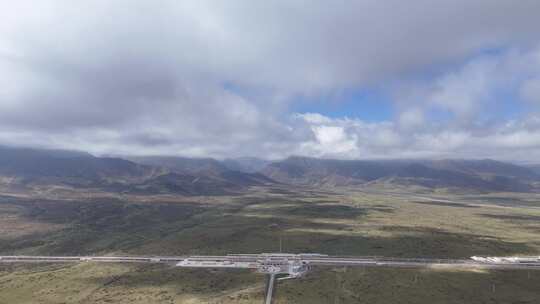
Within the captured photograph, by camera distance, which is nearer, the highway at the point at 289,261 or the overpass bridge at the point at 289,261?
the overpass bridge at the point at 289,261

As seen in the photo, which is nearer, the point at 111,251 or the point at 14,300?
the point at 14,300

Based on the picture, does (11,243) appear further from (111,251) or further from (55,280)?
(55,280)

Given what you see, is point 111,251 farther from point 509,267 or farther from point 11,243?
point 509,267

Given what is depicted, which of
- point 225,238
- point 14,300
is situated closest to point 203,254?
point 225,238

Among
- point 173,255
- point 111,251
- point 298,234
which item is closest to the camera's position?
point 173,255

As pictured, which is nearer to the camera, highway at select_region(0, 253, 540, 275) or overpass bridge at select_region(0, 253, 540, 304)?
overpass bridge at select_region(0, 253, 540, 304)

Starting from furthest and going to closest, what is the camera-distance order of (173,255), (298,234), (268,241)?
1. (298,234)
2. (268,241)
3. (173,255)
